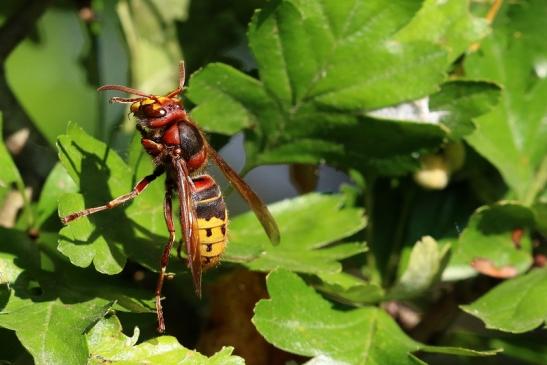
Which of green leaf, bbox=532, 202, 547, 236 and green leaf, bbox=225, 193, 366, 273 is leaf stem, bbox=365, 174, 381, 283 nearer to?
green leaf, bbox=225, 193, 366, 273

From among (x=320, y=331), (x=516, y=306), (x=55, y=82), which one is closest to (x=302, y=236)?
(x=320, y=331)

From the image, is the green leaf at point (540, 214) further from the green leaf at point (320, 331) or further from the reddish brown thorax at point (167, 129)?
the reddish brown thorax at point (167, 129)

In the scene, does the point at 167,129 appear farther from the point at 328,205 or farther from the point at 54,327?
the point at 54,327

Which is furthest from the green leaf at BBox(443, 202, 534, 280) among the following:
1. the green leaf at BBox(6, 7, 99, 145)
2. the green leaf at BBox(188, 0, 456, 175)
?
the green leaf at BBox(6, 7, 99, 145)

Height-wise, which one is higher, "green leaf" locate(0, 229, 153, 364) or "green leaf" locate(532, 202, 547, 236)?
"green leaf" locate(0, 229, 153, 364)

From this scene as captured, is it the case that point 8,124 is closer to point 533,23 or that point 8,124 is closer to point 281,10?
point 281,10

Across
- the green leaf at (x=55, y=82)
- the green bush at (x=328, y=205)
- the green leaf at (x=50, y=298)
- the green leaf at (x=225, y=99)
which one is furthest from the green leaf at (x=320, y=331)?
the green leaf at (x=55, y=82)

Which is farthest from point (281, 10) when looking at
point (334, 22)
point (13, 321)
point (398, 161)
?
point (13, 321)
